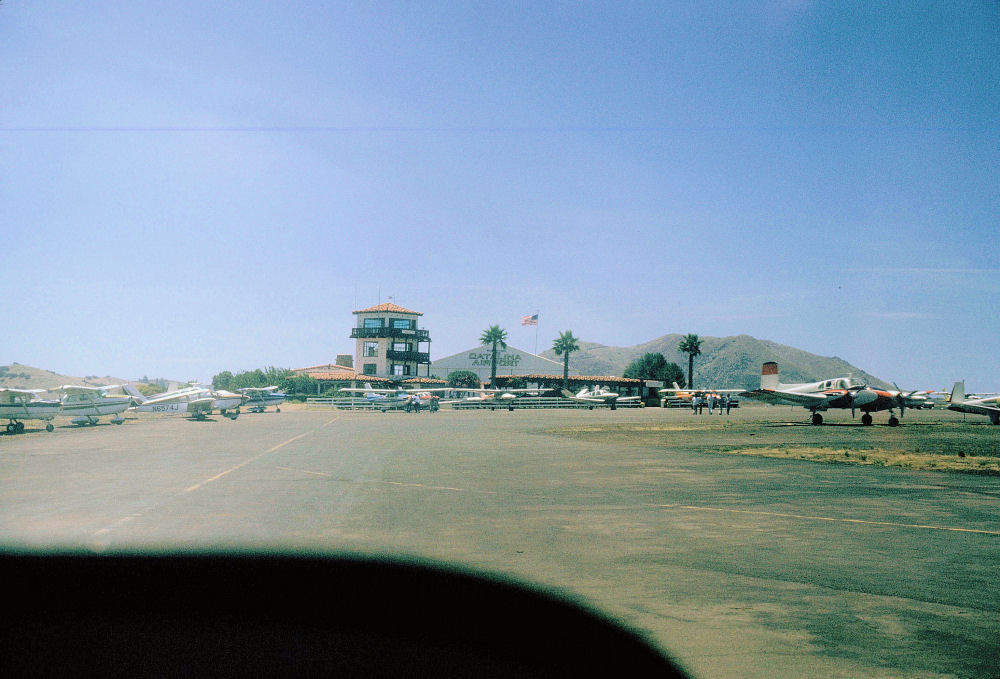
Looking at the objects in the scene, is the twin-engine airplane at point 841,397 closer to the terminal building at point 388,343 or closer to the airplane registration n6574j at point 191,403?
the airplane registration n6574j at point 191,403

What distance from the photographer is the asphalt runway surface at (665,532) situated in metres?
4.75

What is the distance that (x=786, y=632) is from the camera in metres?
4.78

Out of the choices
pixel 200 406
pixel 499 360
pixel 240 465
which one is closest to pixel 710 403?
pixel 200 406

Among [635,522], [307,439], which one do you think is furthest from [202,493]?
[307,439]

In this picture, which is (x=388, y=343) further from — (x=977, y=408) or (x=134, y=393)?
(x=977, y=408)

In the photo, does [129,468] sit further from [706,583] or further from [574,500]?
[706,583]

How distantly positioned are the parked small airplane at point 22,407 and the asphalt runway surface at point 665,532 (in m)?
19.4

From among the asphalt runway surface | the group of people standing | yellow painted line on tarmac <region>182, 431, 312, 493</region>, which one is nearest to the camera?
the asphalt runway surface

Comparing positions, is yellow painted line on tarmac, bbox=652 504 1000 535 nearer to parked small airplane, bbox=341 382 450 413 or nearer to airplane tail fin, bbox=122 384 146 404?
airplane tail fin, bbox=122 384 146 404

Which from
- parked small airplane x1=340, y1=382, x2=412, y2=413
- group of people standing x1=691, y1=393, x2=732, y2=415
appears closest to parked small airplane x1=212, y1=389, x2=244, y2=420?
parked small airplane x1=340, y1=382, x2=412, y2=413

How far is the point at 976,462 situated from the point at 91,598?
2113 centimetres

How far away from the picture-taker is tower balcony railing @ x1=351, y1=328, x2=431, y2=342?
349 feet

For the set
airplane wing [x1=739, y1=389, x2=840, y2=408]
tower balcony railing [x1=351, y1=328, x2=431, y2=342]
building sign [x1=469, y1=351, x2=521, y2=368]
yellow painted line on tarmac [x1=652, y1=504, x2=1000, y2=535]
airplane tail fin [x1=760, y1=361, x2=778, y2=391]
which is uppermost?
tower balcony railing [x1=351, y1=328, x2=431, y2=342]

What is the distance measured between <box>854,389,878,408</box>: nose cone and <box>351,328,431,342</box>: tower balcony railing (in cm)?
7533
